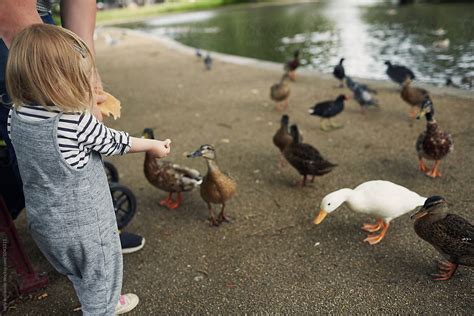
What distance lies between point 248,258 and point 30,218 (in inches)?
66.8

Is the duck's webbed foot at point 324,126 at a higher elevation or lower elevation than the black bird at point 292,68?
lower

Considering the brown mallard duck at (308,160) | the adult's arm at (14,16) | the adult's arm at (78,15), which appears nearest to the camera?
the adult's arm at (14,16)

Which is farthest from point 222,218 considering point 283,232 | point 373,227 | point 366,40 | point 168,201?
point 366,40

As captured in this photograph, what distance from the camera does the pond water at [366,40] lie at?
9.60 m

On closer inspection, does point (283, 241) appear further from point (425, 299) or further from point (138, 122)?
point (138, 122)

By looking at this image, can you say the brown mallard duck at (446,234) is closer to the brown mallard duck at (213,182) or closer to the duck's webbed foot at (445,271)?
the duck's webbed foot at (445,271)

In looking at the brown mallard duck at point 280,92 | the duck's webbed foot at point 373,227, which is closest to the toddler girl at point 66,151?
the duck's webbed foot at point 373,227

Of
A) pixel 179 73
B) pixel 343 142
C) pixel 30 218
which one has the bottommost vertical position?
pixel 179 73

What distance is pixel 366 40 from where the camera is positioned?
1303 centimetres

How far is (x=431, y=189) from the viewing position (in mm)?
3932

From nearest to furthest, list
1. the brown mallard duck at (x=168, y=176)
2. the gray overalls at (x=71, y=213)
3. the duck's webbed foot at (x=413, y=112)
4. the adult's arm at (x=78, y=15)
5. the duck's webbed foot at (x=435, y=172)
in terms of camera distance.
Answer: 1. the gray overalls at (x=71, y=213)
2. the adult's arm at (x=78, y=15)
3. the brown mallard duck at (x=168, y=176)
4. the duck's webbed foot at (x=435, y=172)
5. the duck's webbed foot at (x=413, y=112)

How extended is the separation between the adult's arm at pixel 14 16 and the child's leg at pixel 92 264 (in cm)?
110

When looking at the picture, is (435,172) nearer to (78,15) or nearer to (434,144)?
(434,144)

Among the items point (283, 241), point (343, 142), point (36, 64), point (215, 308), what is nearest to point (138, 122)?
point (343, 142)
